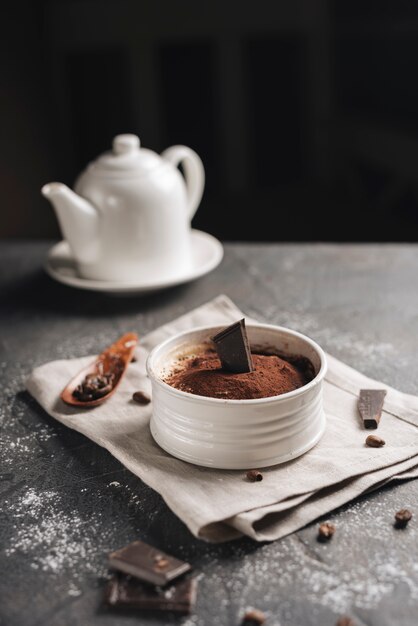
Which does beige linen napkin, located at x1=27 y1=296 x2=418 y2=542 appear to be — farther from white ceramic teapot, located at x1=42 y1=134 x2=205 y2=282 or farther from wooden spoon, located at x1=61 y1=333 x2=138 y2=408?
white ceramic teapot, located at x1=42 y1=134 x2=205 y2=282

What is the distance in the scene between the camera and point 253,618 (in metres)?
0.70

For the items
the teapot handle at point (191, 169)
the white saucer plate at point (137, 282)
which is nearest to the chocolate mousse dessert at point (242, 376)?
the white saucer plate at point (137, 282)

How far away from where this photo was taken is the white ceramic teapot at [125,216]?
1468 millimetres

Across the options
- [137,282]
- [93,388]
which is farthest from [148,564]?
[137,282]

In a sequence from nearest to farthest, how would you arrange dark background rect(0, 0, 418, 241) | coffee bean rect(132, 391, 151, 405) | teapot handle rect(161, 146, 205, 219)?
coffee bean rect(132, 391, 151, 405)
teapot handle rect(161, 146, 205, 219)
dark background rect(0, 0, 418, 241)

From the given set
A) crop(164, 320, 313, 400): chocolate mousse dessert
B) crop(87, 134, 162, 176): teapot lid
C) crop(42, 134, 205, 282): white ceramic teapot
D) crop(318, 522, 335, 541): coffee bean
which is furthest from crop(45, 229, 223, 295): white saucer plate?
crop(318, 522, 335, 541): coffee bean

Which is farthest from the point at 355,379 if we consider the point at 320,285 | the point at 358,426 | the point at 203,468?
the point at 320,285

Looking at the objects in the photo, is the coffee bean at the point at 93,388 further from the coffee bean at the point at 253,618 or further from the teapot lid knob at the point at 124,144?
the teapot lid knob at the point at 124,144

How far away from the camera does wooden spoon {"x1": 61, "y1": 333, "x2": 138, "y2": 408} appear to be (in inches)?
42.8

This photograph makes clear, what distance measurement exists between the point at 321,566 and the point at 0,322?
34.5 inches

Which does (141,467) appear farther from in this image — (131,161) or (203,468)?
(131,161)

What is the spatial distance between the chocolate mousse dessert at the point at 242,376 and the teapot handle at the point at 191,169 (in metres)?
0.72

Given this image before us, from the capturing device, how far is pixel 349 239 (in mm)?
3678

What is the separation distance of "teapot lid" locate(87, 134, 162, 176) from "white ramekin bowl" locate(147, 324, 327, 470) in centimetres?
64
